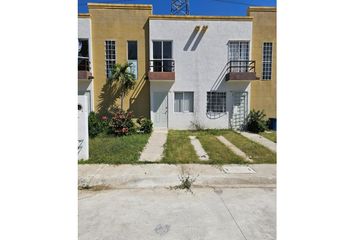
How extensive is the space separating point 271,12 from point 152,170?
1303cm

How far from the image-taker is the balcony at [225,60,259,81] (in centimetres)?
1252

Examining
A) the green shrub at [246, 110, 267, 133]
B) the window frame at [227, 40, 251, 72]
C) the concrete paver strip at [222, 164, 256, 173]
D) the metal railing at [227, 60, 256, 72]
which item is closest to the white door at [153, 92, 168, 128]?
the metal railing at [227, 60, 256, 72]

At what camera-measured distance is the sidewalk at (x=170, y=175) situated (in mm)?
4512

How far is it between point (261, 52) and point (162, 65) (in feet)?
20.6

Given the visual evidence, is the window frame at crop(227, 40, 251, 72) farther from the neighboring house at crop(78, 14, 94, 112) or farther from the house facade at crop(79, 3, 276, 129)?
the neighboring house at crop(78, 14, 94, 112)

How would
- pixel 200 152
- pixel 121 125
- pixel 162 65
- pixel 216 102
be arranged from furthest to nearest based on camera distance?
pixel 216 102
pixel 162 65
pixel 121 125
pixel 200 152

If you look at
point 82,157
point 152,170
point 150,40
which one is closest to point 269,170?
point 152,170

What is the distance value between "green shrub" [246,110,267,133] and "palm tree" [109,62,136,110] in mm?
7406

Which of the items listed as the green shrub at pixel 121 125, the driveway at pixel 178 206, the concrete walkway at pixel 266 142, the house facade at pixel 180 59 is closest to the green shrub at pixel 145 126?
the green shrub at pixel 121 125

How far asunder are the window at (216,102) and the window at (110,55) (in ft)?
20.3

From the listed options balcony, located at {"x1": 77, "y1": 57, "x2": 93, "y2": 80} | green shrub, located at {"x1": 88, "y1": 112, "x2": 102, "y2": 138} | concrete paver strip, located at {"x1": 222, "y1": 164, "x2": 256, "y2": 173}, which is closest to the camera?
concrete paver strip, located at {"x1": 222, "y1": 164, "x2": 256, "y2": 173}

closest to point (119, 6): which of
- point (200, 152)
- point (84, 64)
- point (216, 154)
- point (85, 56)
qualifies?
point (85, 56)

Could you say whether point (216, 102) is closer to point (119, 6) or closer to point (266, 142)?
point (266, 142)

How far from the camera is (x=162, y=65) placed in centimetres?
1294
